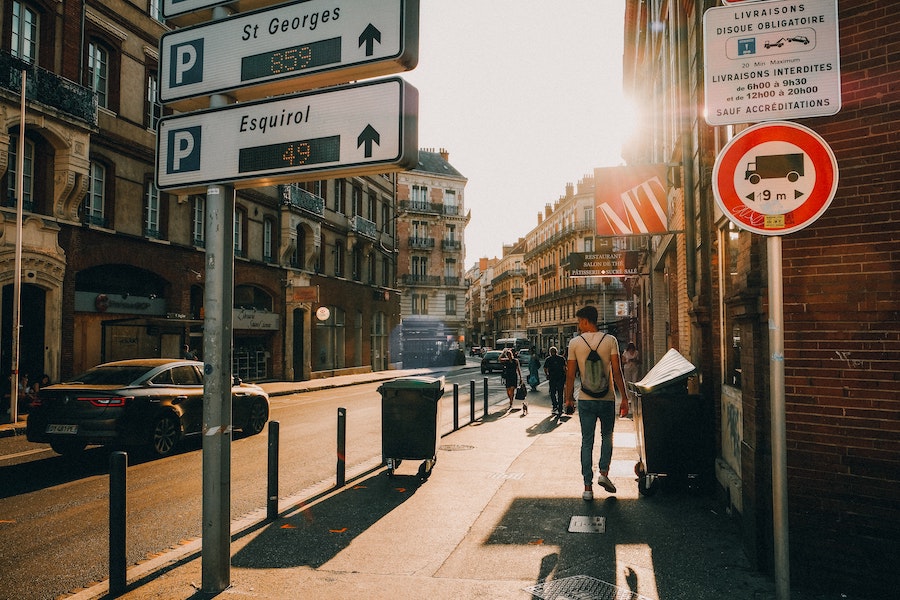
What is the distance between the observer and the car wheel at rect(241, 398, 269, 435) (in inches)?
481

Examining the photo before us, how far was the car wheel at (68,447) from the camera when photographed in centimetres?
923

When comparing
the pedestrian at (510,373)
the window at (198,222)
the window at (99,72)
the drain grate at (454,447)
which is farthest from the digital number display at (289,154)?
the window at (198,222)

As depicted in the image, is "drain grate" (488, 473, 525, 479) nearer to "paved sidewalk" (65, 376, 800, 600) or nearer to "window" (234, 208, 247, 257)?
"paved sidewalk" (65, 376, 800, 600)

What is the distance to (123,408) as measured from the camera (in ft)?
30.1

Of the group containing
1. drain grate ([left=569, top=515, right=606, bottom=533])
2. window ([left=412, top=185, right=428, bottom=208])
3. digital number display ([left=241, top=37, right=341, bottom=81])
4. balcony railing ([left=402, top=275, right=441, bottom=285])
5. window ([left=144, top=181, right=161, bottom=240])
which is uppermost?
window ([left=412, top=185, right=428, bottom=208])

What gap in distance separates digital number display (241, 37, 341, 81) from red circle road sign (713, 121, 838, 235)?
2366 mm

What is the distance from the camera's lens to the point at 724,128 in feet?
23.9

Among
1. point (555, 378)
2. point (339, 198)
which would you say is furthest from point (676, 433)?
point (339, 198)

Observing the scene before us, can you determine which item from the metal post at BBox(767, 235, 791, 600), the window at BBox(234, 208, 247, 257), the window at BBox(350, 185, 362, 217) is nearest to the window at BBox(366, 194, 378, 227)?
the window at BBox(350, 185, 362, 217)

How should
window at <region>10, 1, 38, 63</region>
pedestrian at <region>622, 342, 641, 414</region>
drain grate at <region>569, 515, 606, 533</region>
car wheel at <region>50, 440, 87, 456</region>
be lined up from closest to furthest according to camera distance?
drain grate at <region>569, 515, 606, 533</region> < car wheel at <region>50, 440, 87, 456</region> < pedestrian at <region>622, 342, 641, 414</region> < window at <region>10, 1, 38, 63</region>

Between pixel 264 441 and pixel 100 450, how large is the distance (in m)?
2.55

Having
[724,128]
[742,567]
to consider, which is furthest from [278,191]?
[742,567]

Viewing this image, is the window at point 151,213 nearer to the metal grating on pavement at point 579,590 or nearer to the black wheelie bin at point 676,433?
the black wheelie bin at point 676,433

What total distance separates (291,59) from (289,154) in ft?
2.03
